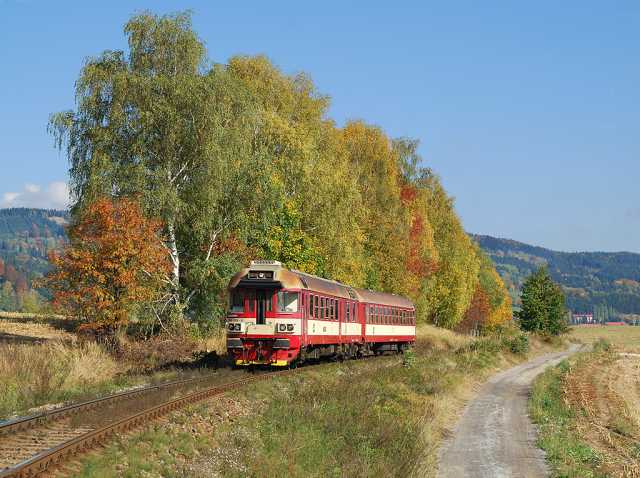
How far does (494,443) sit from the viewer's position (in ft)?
68.5

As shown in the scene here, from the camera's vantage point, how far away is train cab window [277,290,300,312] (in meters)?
27.2

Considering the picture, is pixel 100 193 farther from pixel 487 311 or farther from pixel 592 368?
pixel 487 311

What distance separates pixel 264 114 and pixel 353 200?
794cm

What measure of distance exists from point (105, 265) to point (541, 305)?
233 ft

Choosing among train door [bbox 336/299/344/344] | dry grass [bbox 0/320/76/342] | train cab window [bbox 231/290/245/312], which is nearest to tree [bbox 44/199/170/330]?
train cab window [bbox 231/290/245/312]

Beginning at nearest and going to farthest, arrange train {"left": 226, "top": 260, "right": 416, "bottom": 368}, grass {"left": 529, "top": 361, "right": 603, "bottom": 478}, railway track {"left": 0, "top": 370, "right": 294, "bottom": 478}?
railway track {"left": 0, "top": 370, "right": 294, "bottom": 478}
grass {"left": 529, "top": 361, "right": 603, "bottom": 478}
train {"left": 226, "top": 260, "right": 416, "bottom": 368}

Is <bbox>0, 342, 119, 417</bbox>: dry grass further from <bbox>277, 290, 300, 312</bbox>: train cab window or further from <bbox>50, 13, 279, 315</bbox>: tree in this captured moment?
<bbox>50, 13, 279, 315</bbox>: tree

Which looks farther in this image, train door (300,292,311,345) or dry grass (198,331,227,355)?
dry grass (198,331,227,355)

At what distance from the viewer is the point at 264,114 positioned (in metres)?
45.0

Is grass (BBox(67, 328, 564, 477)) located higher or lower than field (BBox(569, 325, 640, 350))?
higher

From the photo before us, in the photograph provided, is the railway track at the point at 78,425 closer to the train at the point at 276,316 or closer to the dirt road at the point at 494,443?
the train at the point at 276,316

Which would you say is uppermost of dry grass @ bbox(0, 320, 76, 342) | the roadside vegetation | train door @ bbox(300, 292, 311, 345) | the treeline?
the treeline

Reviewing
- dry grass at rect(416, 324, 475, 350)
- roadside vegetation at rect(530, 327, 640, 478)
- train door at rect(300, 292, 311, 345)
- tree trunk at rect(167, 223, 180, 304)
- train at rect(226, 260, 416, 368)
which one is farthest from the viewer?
dry grass at rect(416, 324, 475, 350)

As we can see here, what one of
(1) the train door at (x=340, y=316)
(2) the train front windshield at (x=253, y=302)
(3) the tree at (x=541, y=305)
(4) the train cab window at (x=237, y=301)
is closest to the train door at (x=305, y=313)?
(2) the train front windshield at (x=253, y=302)
